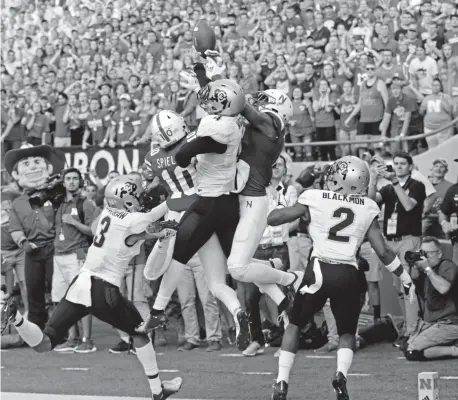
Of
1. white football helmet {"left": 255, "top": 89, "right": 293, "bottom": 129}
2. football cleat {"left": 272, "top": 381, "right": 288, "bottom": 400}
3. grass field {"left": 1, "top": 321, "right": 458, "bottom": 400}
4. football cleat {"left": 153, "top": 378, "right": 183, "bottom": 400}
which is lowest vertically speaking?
grass field {"left": 1, "top": 321, "right": 458, "bottom": 400}

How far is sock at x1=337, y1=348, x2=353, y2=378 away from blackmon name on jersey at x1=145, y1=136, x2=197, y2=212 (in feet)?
5.19

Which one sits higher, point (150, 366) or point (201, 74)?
point (201, 74)

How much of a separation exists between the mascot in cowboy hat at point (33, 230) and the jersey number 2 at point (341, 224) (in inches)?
195

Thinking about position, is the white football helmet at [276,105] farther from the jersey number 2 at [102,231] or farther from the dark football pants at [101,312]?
the dark football pants at [101,312]

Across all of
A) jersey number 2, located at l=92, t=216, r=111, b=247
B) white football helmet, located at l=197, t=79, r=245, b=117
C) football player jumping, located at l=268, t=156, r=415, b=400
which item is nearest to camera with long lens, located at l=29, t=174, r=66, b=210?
jersey number 2, located at l=92, t=216, r=111, b=247

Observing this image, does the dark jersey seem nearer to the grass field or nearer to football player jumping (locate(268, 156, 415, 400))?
football player jumping (locate(268, 156, 415, 400))

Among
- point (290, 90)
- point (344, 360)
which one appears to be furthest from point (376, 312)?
point (290, 90)

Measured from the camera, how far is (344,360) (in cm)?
706

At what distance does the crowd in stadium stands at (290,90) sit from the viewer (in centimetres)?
1012

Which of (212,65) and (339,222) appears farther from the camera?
(212,65)

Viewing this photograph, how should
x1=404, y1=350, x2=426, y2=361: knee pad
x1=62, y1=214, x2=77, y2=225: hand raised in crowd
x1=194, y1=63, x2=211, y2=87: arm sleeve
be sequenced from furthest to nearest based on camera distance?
x1=62, y1=214, x2=77, y2=225: hand raised in crowd, x1=404, y1=350, x2=426, y2=361: knee pad, x1=194, y1=63, x2=211, y2=87: arm sleeve

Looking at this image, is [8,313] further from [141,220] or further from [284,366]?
[284,366]

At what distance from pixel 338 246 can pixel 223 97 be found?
Result: 1361 mm

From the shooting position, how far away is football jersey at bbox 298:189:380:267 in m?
7.15
